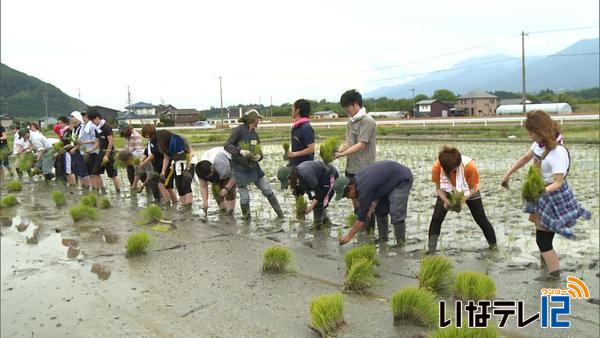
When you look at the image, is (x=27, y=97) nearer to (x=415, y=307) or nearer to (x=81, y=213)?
(x=81, y=213)

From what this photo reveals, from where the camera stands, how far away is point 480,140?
1855cm

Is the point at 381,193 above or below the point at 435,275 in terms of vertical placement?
above

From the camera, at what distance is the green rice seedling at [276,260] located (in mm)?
4086

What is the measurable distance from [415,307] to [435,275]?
58 centimetres

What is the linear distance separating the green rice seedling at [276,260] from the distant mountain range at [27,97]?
58.2 m

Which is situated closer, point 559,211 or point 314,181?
point 559,211

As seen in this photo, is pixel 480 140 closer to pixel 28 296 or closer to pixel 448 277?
pixel 448 277

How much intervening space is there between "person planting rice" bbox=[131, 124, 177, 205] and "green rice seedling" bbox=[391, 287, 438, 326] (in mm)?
4876

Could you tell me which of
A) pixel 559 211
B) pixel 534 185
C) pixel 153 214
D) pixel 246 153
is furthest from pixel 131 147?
pixel 559 211

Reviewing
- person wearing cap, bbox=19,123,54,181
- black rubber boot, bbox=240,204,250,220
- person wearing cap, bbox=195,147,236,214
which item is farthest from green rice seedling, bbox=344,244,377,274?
person wearing cap, bbox=19,123,54,181

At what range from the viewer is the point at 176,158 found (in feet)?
22.5

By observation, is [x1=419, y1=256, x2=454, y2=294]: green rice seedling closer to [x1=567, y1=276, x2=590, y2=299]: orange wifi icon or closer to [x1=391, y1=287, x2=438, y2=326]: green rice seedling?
[x1=391, y1=287, x2=438, y2=326]: green rice seedling

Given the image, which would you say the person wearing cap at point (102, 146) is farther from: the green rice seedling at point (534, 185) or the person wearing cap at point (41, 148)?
the green rice seedling at point (534, 185)

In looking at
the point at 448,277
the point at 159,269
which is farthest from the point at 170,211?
the point at 448,277
